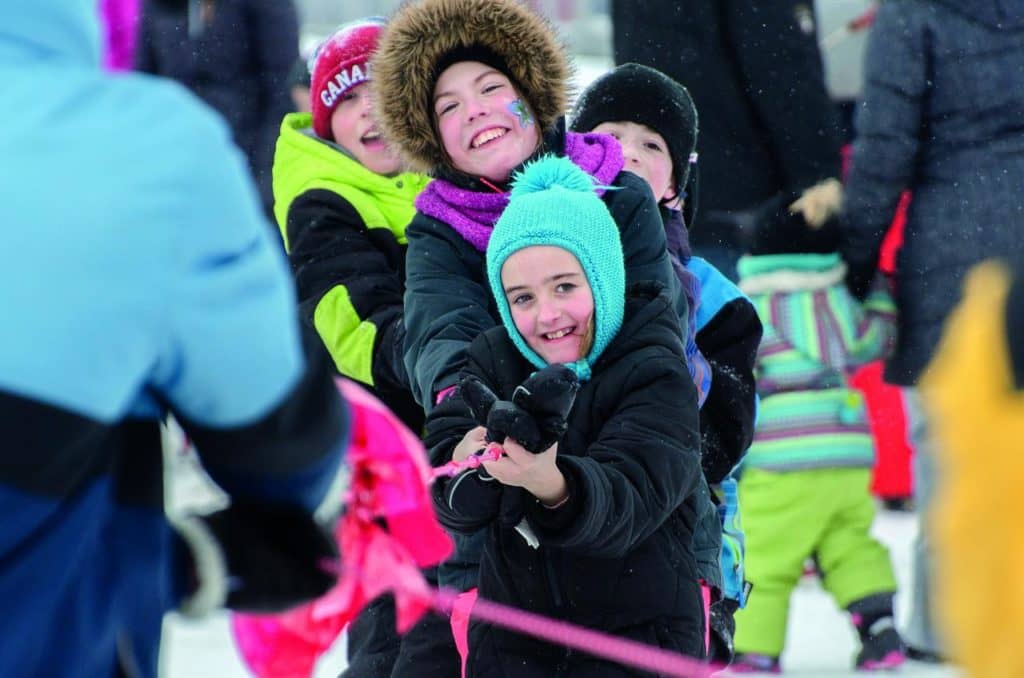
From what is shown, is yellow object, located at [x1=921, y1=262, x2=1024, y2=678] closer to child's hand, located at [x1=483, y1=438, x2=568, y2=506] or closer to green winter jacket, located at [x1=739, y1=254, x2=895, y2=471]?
child's hand, located at [x1=483, y1=438, x2=568, y2=506]

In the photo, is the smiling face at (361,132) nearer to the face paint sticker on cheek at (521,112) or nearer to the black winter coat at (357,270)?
the black winter coat at (357,270)

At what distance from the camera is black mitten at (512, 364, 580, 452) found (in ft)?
7.89

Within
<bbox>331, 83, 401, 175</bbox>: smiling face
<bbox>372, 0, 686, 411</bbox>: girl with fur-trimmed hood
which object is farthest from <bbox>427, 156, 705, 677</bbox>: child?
<bbox>331, 83, 401, 175</bbox>: smiling face

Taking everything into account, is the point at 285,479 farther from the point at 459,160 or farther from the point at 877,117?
the point at 877,117

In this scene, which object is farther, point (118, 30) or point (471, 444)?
point (471, 444)

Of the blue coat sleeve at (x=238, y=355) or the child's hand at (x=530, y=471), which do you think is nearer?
the blue coat sleeve at (x=238, y=355)

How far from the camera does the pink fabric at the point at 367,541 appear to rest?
1946 millimetres

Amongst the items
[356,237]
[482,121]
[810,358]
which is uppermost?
[482,121]

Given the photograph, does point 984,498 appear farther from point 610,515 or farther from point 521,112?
point 521,112

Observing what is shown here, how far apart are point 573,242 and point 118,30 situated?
1.22 meters

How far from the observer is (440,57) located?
327 centimetres

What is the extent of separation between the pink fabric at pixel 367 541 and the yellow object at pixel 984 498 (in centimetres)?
85

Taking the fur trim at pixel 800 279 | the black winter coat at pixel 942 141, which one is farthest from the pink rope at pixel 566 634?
the fur trim at pixel 800 279

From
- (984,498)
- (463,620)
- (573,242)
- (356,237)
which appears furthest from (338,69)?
(984,498)
